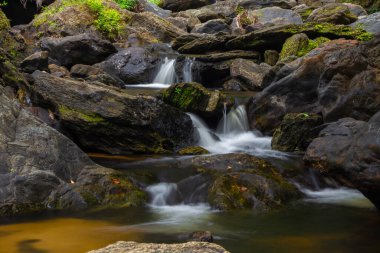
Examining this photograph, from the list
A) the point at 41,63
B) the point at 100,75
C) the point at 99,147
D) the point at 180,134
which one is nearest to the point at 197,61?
the point at 100,75

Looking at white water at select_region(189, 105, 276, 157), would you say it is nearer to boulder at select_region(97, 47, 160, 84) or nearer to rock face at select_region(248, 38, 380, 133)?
rock face at select_region(248, 38, 380, 133)

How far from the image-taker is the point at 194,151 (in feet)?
30.1

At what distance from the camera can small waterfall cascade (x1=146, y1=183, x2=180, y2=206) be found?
6609 mm

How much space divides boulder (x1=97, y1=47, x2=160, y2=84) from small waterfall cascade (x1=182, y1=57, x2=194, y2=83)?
1.12m

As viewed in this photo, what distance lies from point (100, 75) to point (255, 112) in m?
5.05

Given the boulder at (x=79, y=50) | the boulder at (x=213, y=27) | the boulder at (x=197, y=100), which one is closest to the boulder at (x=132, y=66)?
the boulder at (x=79, y=50)

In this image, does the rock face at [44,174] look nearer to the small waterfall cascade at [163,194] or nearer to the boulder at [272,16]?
the small waterfall cascade at [163,194]

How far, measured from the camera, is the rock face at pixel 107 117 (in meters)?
8.81

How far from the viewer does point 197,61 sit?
616 inches

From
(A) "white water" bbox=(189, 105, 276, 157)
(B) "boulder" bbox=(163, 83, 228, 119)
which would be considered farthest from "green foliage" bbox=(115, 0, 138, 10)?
(A) "white water" bbox=(189, 105, 276, 157)

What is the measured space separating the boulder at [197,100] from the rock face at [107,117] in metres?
1.16

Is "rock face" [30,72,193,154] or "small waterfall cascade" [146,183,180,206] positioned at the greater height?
"rock face" [30,72,193,154]

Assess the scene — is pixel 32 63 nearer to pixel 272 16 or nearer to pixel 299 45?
pixel 299 45

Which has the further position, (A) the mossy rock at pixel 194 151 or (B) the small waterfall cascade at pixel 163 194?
(A) the mossy rock at pixel 194 151
